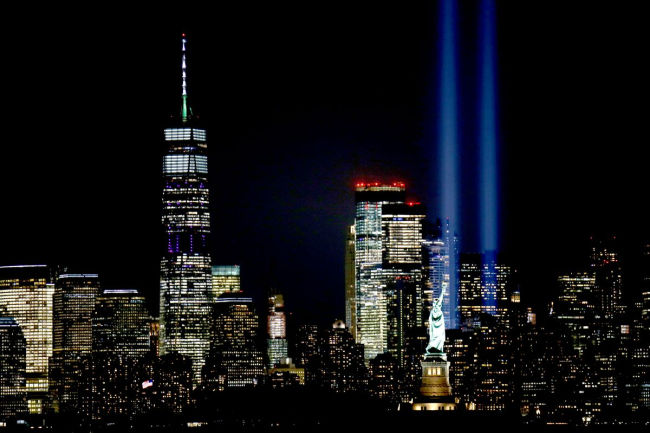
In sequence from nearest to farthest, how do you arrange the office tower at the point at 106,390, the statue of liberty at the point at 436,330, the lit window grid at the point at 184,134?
the statue of liberty at the point at 436,330 < the office tower at the point at 106,390 < the lit window grid at the point at 184,134

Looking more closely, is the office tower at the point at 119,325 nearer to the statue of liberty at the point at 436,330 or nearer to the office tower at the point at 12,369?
the office tower at the point at 12,369

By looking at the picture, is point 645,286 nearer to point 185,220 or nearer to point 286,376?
point 286,376

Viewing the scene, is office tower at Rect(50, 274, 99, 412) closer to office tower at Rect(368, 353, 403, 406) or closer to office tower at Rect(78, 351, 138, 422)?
office tower at Rect(78, 351, 138, 422)

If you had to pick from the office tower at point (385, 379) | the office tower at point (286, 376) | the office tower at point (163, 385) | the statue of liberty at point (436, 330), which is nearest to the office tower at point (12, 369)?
the office tower at point (163, 385)

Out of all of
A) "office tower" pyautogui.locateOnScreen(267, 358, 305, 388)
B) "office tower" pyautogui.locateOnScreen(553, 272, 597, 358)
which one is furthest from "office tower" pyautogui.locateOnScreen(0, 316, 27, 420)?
"office tower" pyautogui.locateOnScreen(553, 272, 597, 358)

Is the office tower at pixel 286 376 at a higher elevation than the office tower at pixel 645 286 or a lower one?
lower

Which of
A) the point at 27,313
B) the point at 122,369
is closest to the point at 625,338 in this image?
the point at 122,369

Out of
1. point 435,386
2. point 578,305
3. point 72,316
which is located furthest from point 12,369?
point 435,386
